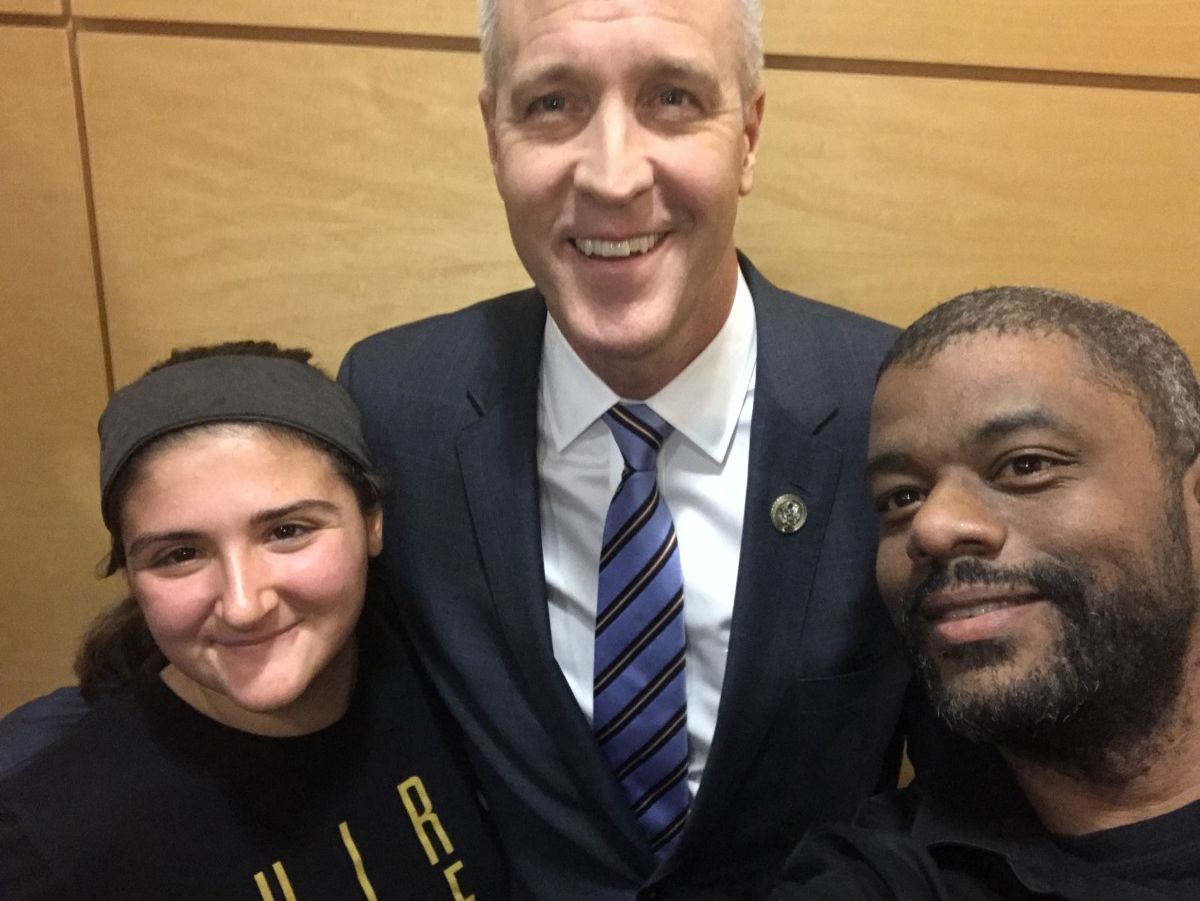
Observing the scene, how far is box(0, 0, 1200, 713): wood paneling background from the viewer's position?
4.33 feet

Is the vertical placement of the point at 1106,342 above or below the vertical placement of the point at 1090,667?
above

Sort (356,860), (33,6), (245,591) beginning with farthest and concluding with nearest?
(33,6), (356,860), (245,591)

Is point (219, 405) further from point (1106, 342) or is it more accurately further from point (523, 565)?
point (1106, 342)

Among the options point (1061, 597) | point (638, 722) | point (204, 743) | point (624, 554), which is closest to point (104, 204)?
point (204, 743)

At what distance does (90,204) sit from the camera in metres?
1.40

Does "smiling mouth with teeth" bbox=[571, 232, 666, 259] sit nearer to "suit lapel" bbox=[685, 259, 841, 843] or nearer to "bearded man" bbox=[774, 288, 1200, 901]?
"suit lapel" bbox=[685, 259, 841, 843]

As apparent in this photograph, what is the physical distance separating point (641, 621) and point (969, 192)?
84 centimetres

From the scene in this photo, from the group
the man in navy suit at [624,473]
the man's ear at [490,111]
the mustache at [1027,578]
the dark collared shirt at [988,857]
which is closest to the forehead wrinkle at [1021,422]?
the mustache at [1027,578]

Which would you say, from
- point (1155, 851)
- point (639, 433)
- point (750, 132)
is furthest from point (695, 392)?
point (1155, 851)

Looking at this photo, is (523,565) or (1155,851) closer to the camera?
(1155,851)

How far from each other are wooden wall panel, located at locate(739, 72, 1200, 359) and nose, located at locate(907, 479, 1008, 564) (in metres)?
0.63

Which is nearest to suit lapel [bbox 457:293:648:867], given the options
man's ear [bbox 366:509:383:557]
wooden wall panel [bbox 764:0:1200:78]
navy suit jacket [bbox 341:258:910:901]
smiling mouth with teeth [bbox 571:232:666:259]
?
navy suit jacket [bbox 341:258:910:901]

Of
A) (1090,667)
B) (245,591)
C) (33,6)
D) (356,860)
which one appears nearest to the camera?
(1090,667)

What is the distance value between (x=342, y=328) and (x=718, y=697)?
0.82m
